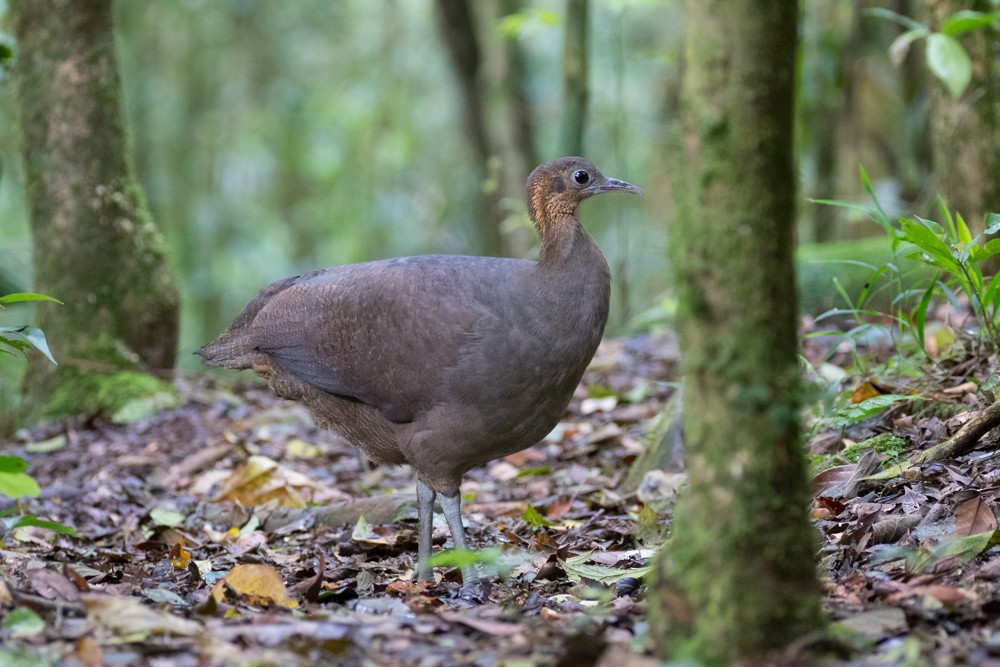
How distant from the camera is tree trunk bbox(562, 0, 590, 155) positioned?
833 centimetres

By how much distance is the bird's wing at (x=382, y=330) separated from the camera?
13.8 feet

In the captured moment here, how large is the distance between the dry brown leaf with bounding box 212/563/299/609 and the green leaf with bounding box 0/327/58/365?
928 millimetres

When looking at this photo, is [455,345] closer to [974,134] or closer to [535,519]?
[535,519]

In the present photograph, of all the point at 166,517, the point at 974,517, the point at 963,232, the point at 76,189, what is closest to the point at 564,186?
the point at 963,232

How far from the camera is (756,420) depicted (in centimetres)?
239

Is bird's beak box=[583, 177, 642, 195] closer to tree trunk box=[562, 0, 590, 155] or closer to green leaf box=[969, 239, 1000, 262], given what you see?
green leaf box=[969, 239, 1000, 262]

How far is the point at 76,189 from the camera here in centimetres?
714

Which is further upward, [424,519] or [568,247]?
[568,247]

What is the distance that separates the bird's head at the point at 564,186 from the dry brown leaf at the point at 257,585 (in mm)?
1921

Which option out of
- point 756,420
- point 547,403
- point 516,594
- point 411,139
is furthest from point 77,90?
point 411,139

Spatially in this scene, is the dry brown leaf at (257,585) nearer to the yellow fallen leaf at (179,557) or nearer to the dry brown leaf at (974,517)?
the yellow fallen leaf at (179,557)

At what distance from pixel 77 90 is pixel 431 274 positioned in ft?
13.2

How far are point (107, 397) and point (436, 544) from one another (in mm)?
3294

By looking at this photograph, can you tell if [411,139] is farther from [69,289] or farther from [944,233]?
[944,233]
